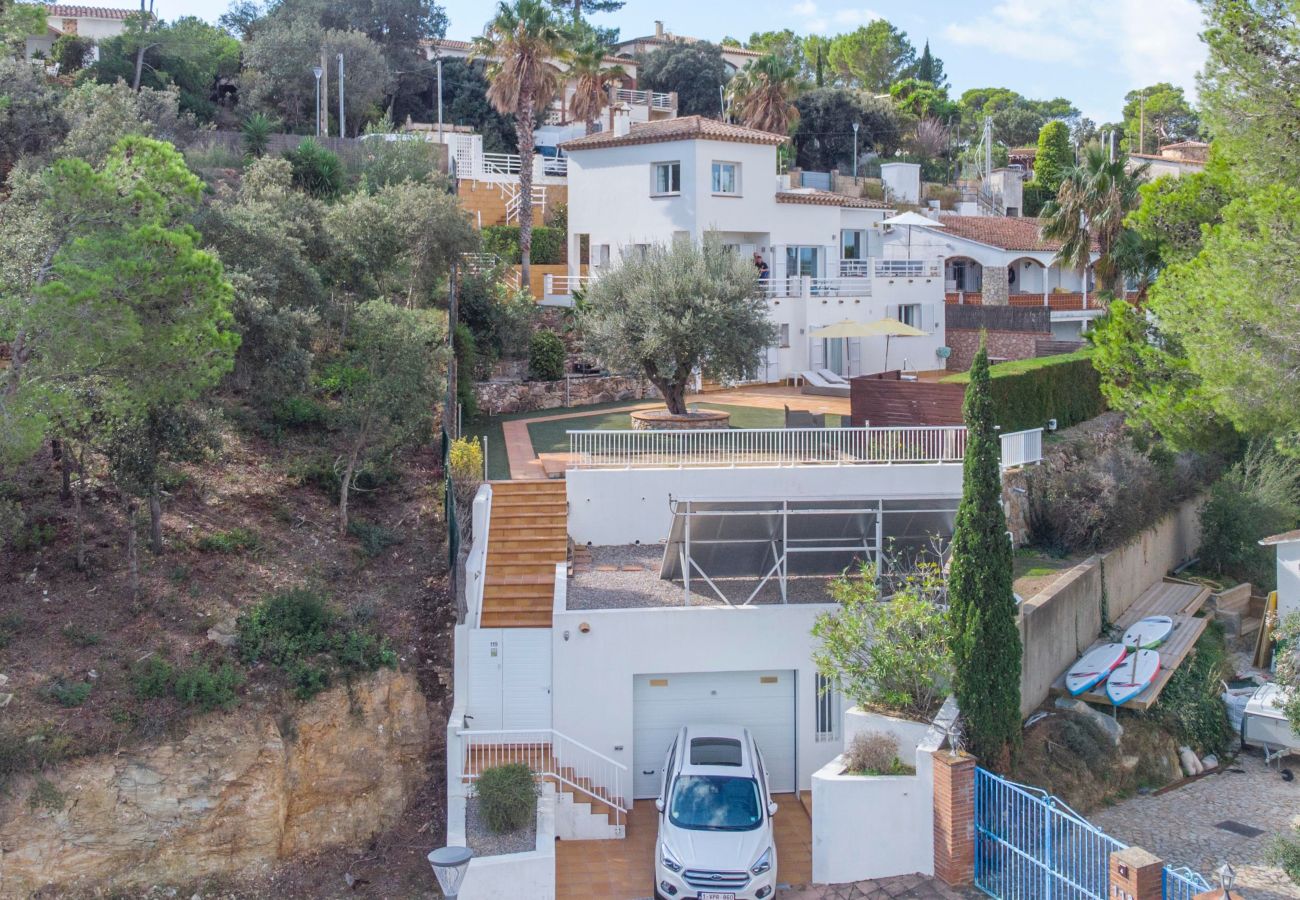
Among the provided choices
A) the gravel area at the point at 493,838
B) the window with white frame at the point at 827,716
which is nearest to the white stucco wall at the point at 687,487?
the window with white frame at the point at 827,716

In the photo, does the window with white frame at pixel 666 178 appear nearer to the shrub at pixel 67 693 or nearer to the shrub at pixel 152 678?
the shrub at pixel 152 678

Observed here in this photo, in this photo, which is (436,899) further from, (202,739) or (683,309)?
(683,309)

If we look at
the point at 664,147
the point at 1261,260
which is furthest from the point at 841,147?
the point at 1261,260

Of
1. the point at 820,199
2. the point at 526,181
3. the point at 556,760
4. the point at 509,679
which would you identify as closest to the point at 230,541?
the point at 509,679

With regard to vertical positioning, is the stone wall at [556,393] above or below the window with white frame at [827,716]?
above

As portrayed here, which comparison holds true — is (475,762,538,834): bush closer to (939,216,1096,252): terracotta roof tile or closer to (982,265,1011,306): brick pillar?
(939,216,1096,252): terracotta roof tile

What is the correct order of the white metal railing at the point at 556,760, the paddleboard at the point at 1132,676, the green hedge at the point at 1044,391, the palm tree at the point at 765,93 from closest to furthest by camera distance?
the white metal railing at the point at 556,760 → the paddleboard at the point at 1132,676 → the green hedge at the point at 1044,391 → the palm tree at the point at 765,93

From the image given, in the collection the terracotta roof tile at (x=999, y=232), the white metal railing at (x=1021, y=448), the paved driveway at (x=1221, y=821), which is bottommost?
the paved driveway at (x=1221, y=821)

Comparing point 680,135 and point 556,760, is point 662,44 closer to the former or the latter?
point 680,135
